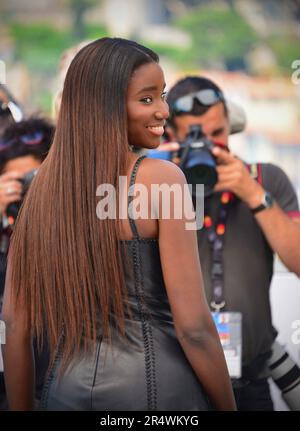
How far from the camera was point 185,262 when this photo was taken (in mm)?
1675

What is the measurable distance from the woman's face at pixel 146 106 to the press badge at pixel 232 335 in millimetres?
992

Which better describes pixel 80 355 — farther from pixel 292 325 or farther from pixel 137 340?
pixel 292 325

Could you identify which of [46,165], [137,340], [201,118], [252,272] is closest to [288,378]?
[252,272]

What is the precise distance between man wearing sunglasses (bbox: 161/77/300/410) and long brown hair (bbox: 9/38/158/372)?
0.95m

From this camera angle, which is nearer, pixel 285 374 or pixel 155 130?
pixel 155 130

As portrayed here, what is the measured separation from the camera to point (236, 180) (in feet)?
8.60

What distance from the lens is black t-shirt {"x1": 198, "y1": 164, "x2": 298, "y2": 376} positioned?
2641 millimetres

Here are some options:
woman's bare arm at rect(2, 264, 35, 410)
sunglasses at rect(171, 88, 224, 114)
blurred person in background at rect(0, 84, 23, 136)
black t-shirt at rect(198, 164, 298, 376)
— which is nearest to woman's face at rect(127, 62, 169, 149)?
woman's bare arm at rect(2, 264, 35, 410)

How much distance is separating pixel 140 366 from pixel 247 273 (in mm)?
1072

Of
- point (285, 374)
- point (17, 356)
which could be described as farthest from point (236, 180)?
point (17, 356)

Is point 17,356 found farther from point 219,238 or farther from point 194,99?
point 194,99

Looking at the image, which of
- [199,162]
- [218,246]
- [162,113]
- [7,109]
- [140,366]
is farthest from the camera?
[7,109]

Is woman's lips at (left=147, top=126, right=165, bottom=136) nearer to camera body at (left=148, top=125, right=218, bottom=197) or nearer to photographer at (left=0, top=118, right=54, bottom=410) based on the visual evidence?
camera body at (left=148, top=125, right=218, bottom=197)

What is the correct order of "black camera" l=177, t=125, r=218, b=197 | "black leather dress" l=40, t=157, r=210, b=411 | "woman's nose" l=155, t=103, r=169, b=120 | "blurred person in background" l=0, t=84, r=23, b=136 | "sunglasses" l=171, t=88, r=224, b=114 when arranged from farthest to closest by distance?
"blurred person in background" l=0, t=84, r=23, b=136 → "sunglasses" l=171, t=88, r=224, b=114 → "black camera" l=177, t=125, r=218, b=197 → "woman's nose" l=155, t=103, r=169, b=120 → "black leather dress" l=40, t=157, r=210, b=411
